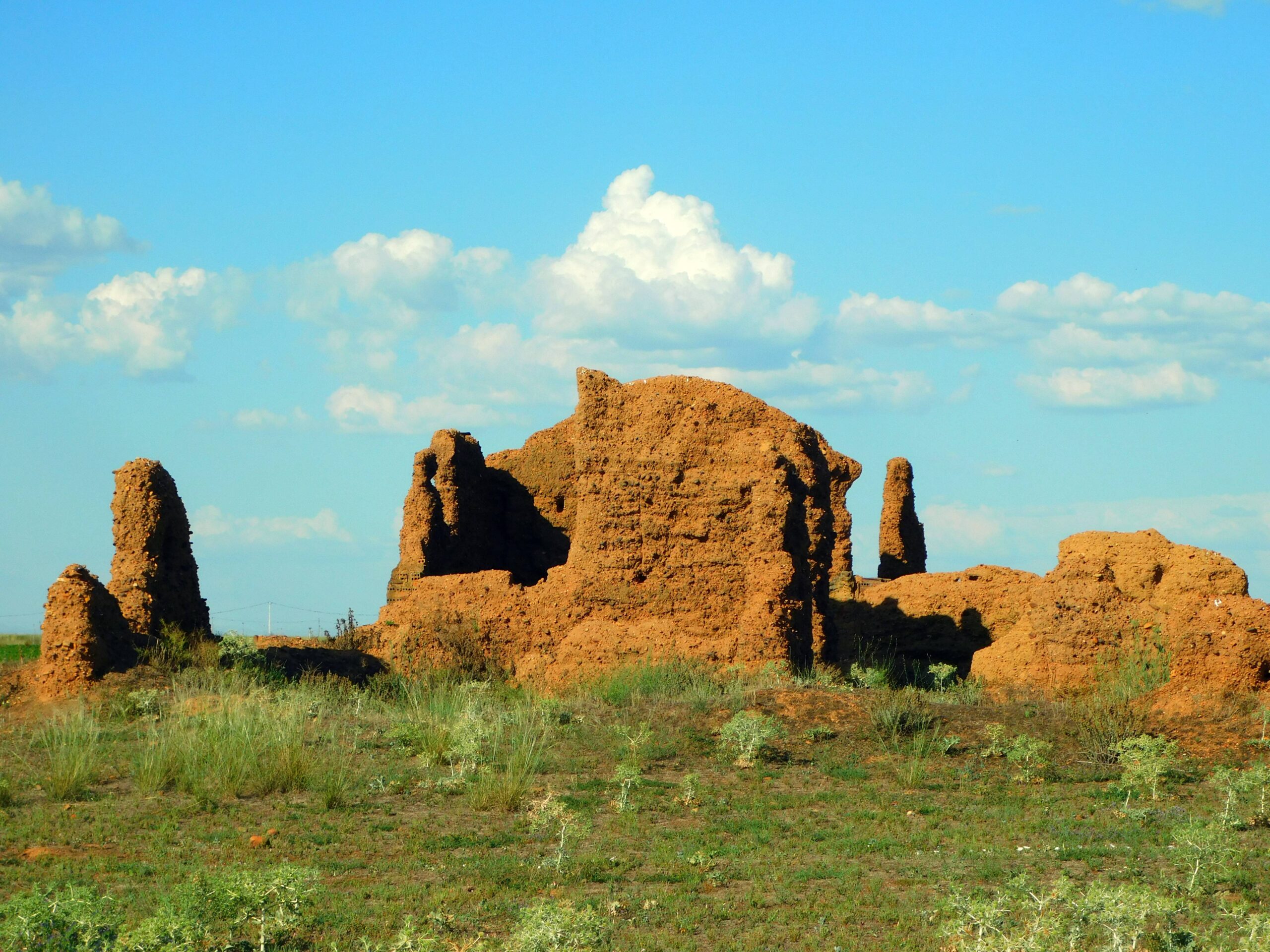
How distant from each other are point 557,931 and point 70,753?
7.64m

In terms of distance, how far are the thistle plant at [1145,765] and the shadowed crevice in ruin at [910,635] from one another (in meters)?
9.39

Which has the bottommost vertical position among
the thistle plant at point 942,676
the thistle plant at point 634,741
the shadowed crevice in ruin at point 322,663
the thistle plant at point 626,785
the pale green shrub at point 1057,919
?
the pale green shrub at point 1057,919

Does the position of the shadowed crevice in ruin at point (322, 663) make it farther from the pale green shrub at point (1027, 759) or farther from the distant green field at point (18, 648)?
the pale green shrub at point (1027, 759)

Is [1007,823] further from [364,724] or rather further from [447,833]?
[364,724]


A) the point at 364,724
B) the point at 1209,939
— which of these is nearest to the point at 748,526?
the point at 364,724

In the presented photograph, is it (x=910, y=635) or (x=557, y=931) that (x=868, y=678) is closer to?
(x=910, y=635)

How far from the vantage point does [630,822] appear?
10719 millimetres

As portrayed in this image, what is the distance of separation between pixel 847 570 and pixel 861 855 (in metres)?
15.9

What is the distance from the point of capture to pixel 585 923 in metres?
6.75

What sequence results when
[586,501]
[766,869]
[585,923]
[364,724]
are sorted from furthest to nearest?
1. [586,501]
2. [364,724]
3. [766,869]
4. [585,923]

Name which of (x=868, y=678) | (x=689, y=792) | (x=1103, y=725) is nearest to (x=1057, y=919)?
(x=689, y=792)

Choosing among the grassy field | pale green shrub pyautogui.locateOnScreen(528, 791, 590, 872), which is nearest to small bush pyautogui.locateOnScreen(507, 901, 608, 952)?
the grassy field

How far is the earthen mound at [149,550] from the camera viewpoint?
1806 centimetres

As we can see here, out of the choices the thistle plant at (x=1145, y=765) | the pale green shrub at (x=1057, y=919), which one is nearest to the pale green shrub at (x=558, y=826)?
the pale green shrub at (x=1057, y=919)
